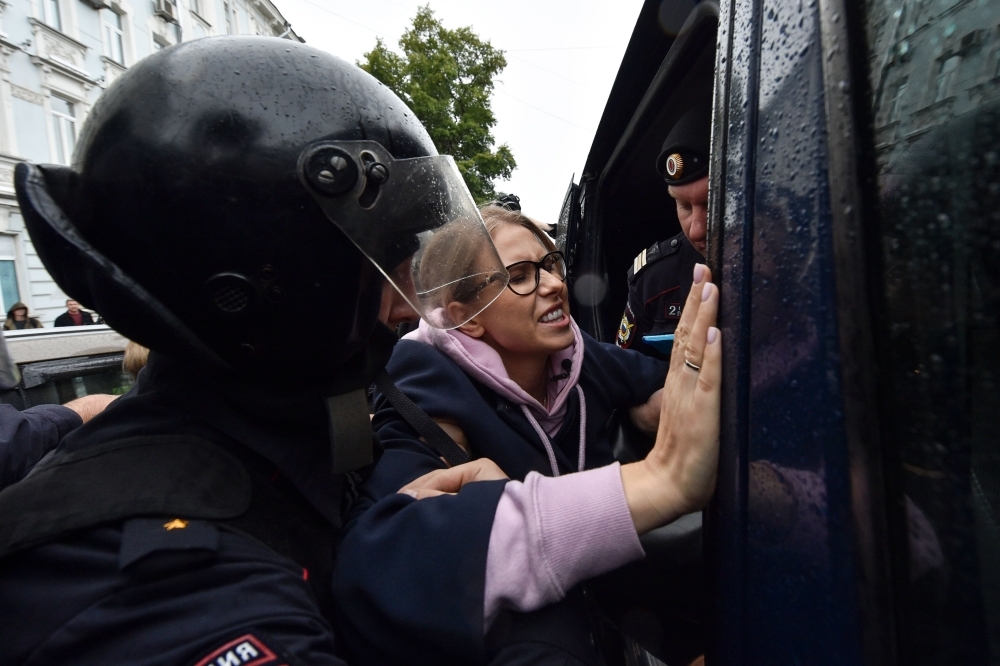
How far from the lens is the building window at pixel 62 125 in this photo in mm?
13312

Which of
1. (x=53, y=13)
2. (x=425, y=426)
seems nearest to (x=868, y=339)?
(x=425, y=426)

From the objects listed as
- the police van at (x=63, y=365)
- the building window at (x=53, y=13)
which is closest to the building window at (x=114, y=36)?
the building window at (x=53, y=13)

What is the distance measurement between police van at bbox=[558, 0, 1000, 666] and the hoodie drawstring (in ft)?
2.62

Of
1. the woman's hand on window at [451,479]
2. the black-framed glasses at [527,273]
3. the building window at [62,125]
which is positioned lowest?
the woman's hand on window at [451,479]

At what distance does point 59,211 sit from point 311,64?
473 millimetres

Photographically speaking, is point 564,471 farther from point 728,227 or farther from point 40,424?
point 40,424

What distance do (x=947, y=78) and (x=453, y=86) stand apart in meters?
21.0

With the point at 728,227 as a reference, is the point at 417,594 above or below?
below

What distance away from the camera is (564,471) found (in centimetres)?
157

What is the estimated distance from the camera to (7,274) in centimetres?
1162

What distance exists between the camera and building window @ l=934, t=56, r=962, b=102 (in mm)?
561

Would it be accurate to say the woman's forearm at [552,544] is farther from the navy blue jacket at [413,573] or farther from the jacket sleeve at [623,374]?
the jacket sleeve at [623,374]

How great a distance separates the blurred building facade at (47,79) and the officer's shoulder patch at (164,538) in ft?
38.3

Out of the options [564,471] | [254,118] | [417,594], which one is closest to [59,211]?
[254,118]
